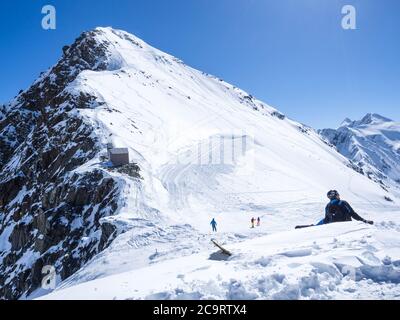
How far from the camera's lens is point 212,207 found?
1202 inches

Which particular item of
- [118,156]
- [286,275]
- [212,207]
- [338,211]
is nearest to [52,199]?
[118,156]

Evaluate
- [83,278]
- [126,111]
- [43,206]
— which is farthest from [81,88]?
[83,278]

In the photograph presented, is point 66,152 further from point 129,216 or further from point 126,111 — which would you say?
point 129,216

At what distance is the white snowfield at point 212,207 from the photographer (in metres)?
7.46

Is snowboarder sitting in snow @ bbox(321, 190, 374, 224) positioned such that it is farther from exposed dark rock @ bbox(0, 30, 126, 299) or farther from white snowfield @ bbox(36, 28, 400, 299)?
exposed dark rock @ bbox(0, 30, 126, 299)

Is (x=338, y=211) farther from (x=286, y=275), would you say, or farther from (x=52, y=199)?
(x=52, y=199)

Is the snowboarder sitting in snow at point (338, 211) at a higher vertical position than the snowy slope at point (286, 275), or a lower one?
higher

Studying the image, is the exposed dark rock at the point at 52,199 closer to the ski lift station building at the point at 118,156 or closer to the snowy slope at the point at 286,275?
the ski lift station building at the point at 118,156

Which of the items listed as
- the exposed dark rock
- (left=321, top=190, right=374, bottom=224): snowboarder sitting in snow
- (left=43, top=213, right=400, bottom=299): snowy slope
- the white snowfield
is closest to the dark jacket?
(left=321, top=190, right=374, bottom=224): snowboarder sitting in snow

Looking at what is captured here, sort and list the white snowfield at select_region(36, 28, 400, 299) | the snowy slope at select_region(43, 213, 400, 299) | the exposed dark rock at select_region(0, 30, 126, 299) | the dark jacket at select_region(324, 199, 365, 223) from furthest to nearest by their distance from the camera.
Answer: the exposed dark rock at select_region(0, 30, 126, 299), the dark jacket at select_region(324, 199, 365, 223), the white snowfield at select_region(36, 28, 400, 299), the snowy slope at select_region(43, 213, 400, 299)

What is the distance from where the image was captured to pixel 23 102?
245 ft

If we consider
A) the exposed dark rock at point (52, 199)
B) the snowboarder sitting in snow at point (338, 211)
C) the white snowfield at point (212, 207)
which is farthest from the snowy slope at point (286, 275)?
the exposed dark rock at point (52, 199)

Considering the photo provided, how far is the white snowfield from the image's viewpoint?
7457 millimetres

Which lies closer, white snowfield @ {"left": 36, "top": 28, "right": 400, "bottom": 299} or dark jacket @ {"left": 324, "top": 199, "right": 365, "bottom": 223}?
white snowfield @ {"left": 36, "top": 28, "right": 400, "bottom": 299}
